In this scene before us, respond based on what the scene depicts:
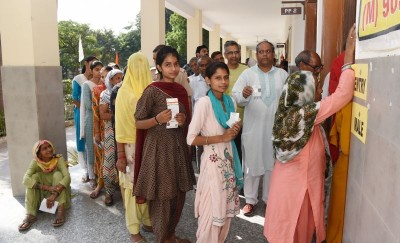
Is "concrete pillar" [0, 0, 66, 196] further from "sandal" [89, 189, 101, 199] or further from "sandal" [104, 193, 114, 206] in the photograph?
"sandal" [104, 193, 114, 206]

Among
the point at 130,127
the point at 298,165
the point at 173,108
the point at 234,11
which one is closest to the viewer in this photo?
the point at 298,165

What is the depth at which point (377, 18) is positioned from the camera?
1.50 meters

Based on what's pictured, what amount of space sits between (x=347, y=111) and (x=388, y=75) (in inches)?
29.7

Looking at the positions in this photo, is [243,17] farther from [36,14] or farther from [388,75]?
[388,75]

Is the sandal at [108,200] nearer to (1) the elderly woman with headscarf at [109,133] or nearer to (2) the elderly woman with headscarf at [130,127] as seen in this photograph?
(1) the elderly woman with headscarf at [109,133]

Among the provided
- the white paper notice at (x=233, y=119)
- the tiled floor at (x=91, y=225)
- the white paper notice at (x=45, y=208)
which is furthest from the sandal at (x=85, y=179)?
the white paper notice at (x=233, y=119)

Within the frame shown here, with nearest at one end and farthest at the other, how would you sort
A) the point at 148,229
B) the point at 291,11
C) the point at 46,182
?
the point at 148,229, the point at 46,182, the point at 291,11

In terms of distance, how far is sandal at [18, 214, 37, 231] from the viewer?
137 inches

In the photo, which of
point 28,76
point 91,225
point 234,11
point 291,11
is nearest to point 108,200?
point 91,225

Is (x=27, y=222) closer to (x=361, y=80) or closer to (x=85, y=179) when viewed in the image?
(x=85, y=179)

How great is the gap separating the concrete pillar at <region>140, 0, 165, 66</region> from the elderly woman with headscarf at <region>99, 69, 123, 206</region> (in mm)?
4548

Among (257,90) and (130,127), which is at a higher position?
(257,90)

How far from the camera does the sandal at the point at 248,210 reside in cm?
365

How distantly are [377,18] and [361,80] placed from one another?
0.42 meters
